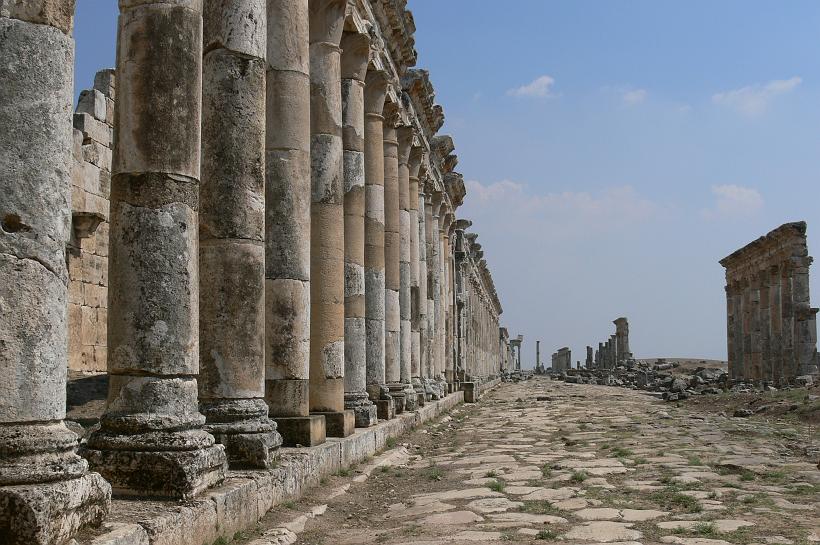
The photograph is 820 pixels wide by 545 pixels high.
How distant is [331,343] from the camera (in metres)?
11.1

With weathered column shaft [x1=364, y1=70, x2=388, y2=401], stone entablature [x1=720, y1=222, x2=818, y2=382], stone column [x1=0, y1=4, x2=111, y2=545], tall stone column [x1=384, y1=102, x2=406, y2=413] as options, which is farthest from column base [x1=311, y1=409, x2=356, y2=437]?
stone entablature [x1=720, y1=222, x2=818, y2=382]

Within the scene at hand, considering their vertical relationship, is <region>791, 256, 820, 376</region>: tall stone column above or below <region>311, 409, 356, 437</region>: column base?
above

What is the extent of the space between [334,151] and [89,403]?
5718mm

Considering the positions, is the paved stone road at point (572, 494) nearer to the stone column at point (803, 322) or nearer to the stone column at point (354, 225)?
the stone column at point (354, 225)

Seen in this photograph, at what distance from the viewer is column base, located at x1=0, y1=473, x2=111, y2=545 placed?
13.5 ft

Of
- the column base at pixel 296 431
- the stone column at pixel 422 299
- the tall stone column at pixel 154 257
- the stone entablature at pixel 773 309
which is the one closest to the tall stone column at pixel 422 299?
the stone column at pixel 422 299

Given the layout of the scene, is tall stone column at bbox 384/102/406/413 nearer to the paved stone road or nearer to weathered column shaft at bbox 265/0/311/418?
the paved stone road

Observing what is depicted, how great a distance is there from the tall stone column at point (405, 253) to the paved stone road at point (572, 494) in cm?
361

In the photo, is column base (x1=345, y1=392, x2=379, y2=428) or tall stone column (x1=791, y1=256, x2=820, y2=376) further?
tall stone column (x1=791, y1=256, x2=820, y2=376)

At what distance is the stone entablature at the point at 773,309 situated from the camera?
37031 millimetres

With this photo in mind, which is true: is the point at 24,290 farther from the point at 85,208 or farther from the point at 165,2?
the point at 85,208

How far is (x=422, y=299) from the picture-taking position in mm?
21828

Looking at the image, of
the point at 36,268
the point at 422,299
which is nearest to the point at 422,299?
the point at 422,299

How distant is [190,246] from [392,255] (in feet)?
35.9
